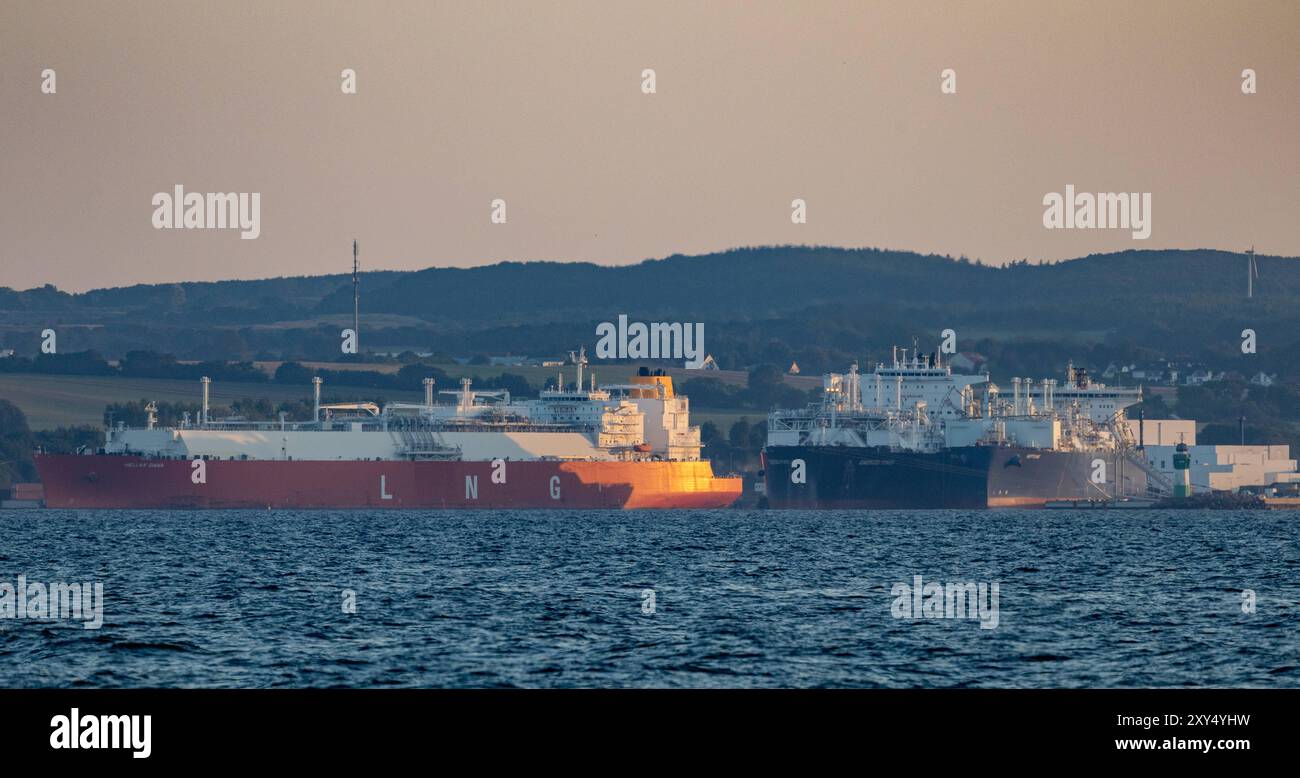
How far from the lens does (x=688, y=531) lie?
3036 inches

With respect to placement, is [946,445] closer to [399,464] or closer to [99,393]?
[399,464]

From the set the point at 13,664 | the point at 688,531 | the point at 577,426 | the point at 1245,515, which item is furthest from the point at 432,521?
the point at 13,664

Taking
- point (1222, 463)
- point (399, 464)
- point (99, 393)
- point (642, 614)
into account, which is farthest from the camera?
point (99, 393)

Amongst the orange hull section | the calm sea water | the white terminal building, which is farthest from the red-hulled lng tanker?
the white terminal building

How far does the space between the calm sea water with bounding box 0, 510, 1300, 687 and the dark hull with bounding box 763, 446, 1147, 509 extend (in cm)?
4511

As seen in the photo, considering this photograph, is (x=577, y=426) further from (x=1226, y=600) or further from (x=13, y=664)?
(x=13, y=664)

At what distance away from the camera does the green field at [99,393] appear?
549 feet

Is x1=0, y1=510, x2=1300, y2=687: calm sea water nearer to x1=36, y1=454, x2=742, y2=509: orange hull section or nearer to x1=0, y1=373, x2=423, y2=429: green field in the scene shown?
x1=36, y1=454, x2=742, y2=509: orange hull section

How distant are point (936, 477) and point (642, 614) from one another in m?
83.8

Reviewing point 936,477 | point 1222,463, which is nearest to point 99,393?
point 936,477

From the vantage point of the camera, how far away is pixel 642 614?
106 ft

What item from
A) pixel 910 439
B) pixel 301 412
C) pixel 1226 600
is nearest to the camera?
pixel 1226 600
